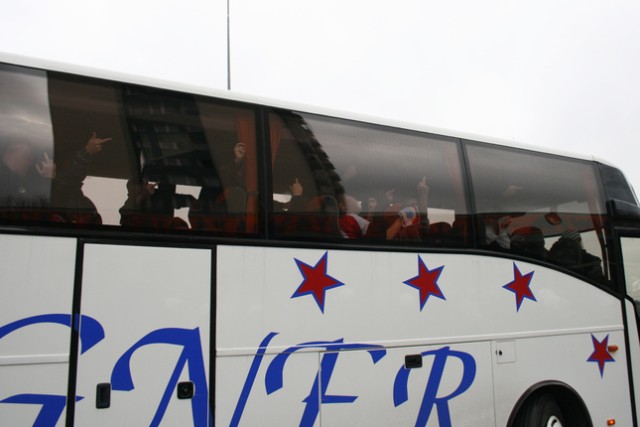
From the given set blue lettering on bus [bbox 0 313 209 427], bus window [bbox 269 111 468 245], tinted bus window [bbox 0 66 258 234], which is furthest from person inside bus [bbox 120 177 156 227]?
bus window [bbox 269 111 468 245]

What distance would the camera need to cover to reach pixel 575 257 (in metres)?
5.80

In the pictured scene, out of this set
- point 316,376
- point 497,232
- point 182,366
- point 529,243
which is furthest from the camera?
point 529,243

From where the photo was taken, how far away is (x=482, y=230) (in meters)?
5.17

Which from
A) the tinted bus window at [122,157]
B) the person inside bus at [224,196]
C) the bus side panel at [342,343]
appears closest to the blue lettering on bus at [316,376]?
the bus side panel at [342,343]

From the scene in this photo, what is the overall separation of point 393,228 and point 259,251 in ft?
4.43

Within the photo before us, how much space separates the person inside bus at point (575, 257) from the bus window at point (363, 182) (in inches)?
52.7

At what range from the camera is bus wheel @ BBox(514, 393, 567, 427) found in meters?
5.30

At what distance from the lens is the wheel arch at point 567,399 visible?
17.5 ft

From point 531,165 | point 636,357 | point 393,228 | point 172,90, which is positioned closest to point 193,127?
point 172,90

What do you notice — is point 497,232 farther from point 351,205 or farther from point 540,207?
point 351,205

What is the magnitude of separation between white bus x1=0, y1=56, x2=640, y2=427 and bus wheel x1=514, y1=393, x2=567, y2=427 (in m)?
0.02

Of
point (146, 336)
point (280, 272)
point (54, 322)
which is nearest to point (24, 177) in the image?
point (54, 322)

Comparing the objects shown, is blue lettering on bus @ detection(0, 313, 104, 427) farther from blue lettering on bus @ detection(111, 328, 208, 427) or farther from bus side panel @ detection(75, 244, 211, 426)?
blue lettering on bus @ detection(111, 328, 208, 427)

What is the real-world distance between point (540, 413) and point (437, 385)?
57.0 inches
